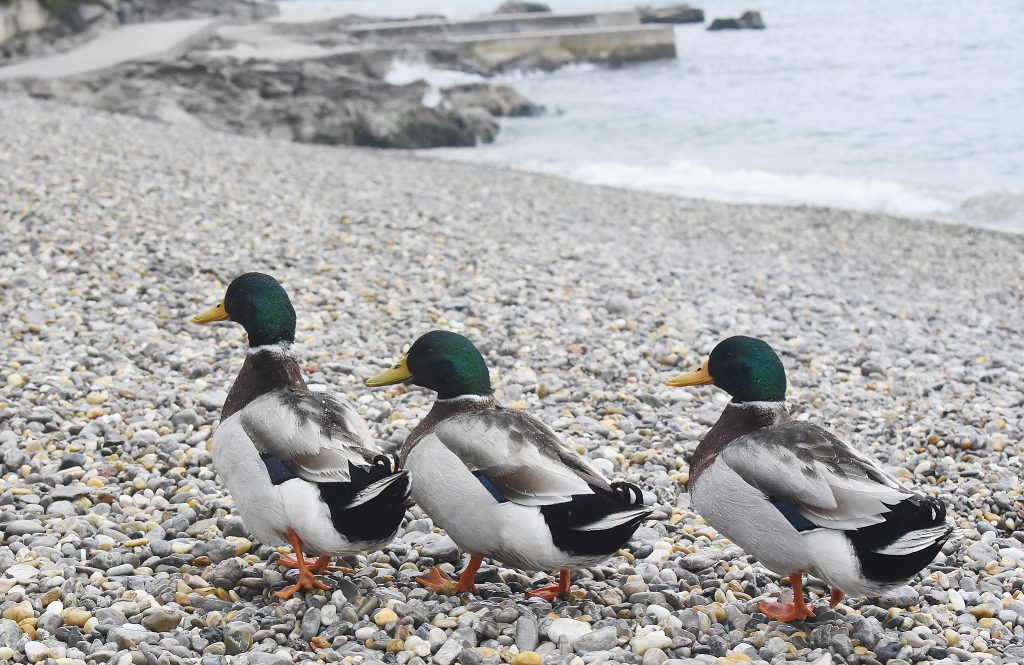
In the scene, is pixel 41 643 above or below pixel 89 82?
below

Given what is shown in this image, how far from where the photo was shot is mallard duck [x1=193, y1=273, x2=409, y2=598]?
10.00 feet

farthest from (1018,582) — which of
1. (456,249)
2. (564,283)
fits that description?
(456,249)

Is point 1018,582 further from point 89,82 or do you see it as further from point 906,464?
point 89,82

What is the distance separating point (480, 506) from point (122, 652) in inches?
43.1

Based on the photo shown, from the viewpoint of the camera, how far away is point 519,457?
A: 314cm

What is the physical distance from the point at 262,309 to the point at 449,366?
28.9 inches

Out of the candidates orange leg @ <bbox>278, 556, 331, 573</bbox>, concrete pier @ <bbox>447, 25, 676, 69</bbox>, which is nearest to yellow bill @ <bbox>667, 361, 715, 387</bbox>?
orange leg @ <bbox>278, 556, 331, 573</bbox>

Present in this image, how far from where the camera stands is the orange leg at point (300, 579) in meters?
3.21

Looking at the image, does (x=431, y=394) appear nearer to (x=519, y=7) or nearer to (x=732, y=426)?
(x=732, y=426)

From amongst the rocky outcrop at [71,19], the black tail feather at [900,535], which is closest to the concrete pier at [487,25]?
the rocky outcrop at [71,19]

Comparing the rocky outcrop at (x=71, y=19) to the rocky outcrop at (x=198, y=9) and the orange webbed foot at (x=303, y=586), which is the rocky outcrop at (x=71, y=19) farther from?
the orange webbed foot at (x=303, y=586)

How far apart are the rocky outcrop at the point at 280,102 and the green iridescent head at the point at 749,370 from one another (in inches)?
671

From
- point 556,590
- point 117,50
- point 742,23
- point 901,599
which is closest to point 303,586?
point 556,590

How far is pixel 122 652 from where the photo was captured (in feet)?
9.28
